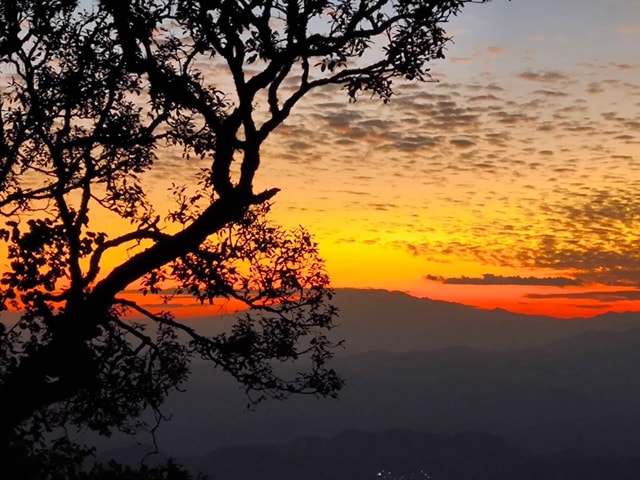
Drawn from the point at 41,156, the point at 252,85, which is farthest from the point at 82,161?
the point at 252,85

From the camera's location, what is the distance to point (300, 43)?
13766 millimetres

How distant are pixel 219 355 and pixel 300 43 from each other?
6.94 m

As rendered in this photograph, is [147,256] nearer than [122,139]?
Yes

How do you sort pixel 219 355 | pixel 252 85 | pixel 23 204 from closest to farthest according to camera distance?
pixel 252 85 < pixel 219 355 < pixel 23 204

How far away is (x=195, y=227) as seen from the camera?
44.5 ft

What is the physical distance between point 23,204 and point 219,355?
19.4 ft

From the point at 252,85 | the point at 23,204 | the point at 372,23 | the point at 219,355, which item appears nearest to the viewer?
the point at 252,85

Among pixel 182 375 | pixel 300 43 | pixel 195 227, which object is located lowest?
pixel 182 375

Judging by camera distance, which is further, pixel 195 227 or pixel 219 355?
pixel 219 355

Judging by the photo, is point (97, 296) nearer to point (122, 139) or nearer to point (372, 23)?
point (122, 139)

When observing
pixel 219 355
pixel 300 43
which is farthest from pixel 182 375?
pixel 300 43

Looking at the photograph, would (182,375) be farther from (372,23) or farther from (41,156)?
(372,23)

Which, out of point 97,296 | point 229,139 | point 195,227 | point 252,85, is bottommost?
point 97,296

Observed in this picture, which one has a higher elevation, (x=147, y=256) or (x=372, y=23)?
(x=372, y=23)
